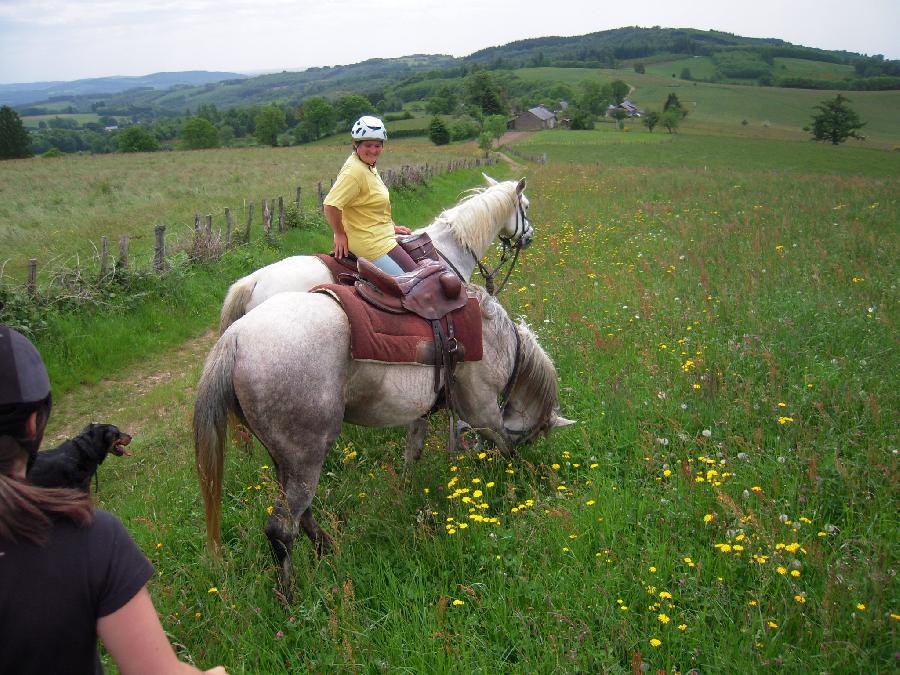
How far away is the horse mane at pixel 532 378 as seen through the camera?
4.75 meters

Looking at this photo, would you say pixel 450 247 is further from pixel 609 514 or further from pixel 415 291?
pixel 609 514

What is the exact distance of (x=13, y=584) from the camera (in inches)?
50.4

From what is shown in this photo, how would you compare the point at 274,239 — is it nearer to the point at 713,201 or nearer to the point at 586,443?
the point at 586,443

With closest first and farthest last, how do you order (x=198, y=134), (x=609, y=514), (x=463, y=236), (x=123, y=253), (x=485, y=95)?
(x=609, y=514) → (x=463, y=236) → (x=123, y=253) → (x=198, y=134) → (x=485, y=95)

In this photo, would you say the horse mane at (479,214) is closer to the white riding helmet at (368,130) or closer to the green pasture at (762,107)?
the white riding helmet at (368,130)

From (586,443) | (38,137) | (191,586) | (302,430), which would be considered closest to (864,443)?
(586,443)

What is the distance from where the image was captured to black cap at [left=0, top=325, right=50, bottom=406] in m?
1.35

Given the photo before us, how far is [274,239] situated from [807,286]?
10490mm

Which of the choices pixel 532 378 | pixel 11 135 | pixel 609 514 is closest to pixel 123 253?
pixel 532 378

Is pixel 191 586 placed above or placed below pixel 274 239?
below

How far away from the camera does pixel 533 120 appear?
95.7 m

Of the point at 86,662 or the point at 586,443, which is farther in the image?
the point at 586,443

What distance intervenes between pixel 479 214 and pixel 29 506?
6060 mm

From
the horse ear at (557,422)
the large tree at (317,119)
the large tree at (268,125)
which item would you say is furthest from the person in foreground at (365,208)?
the large tree at (268,125)
